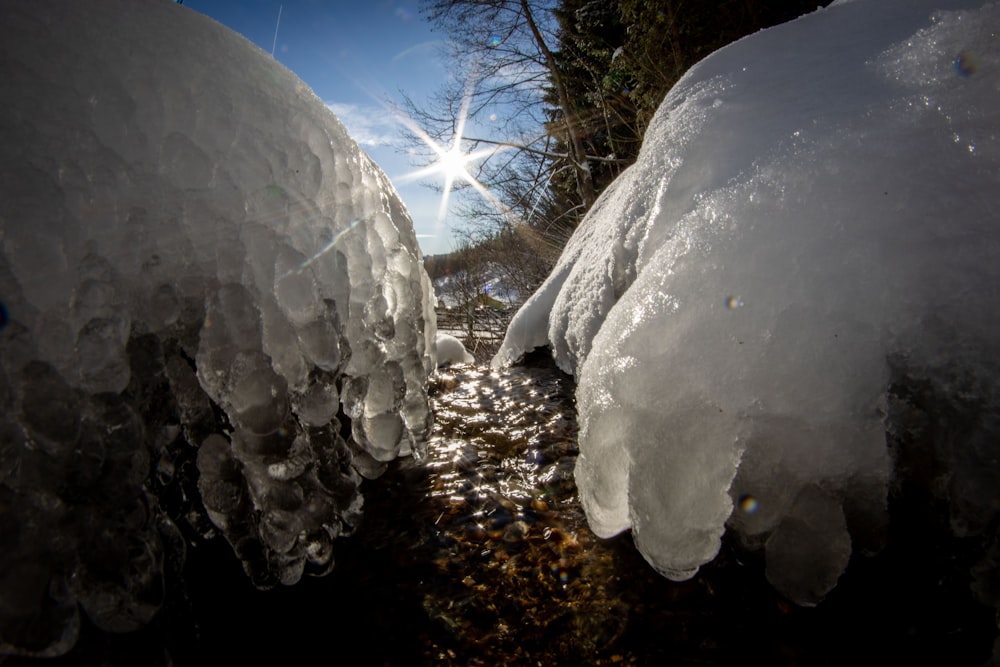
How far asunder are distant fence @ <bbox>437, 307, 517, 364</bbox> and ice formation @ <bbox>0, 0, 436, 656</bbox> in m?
8.06

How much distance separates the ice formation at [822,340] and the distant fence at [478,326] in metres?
8.33

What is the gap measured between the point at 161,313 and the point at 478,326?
10.8 metres

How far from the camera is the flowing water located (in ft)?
2.60

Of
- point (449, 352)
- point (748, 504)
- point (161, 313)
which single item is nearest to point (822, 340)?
point (748, 504)

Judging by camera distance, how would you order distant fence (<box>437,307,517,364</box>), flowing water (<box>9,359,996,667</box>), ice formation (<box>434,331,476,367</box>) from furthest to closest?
1. distant fence (<box>437,307,517,364</box>)
2. ice formation (<box>434,331,476,367</box>)
3. flowing water (<box>9,359,996,667</box>)

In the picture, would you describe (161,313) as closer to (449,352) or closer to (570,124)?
(449,352)

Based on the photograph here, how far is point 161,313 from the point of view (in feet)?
3.14

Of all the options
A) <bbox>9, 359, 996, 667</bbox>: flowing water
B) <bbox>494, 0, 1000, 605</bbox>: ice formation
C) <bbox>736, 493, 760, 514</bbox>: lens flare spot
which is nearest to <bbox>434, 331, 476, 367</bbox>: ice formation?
<bbox>9, 359, 996, 667</bbox>: flowing water

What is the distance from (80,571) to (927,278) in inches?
58.6

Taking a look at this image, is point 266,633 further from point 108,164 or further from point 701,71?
point 701,71

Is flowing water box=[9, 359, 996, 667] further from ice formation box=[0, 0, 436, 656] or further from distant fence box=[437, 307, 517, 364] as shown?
distant fence box=[437, 307, 517, 364]

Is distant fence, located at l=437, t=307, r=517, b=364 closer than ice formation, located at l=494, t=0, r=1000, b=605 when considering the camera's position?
No

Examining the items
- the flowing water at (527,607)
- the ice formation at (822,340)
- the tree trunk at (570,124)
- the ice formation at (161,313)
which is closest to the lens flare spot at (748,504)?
the ice formation at (822,340)

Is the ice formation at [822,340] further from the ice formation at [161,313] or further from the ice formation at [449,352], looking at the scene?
the ice formation at [449,352]
